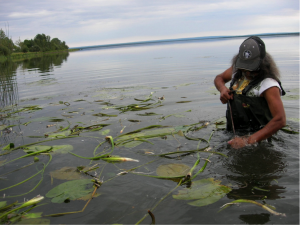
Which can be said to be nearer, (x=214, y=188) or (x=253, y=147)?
(x=214, y=188)

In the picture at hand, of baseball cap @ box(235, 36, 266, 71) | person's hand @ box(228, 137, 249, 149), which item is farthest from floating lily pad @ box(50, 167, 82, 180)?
baseball cap @ box(235, 36, 266, 71)

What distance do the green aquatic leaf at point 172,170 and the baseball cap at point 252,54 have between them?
4.53ft

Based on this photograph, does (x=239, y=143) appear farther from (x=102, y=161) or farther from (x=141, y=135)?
(x=102, y=161)

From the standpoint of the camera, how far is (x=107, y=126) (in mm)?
4422

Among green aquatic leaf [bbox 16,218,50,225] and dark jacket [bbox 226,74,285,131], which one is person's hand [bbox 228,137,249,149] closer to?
dark jacket [bbox 226,74,285,131]

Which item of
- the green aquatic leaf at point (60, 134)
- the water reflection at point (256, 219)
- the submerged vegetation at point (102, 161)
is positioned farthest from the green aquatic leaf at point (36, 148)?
the water reflection at point (256, 219)

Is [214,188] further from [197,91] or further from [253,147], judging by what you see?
[197,91]

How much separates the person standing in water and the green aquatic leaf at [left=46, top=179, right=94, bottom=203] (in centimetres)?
181

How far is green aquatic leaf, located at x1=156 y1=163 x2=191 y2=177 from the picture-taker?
2.62 meters

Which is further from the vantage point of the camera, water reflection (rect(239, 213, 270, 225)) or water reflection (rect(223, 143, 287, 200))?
water reflection (rect(223, 143, 287, 200))

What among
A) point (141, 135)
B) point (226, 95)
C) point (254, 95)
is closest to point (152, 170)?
point (141, 135)

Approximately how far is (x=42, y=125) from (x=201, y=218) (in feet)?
12.3

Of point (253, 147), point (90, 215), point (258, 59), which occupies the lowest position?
point (90, 215)

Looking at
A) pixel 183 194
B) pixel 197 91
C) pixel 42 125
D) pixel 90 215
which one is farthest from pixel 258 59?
pixel 197 91
